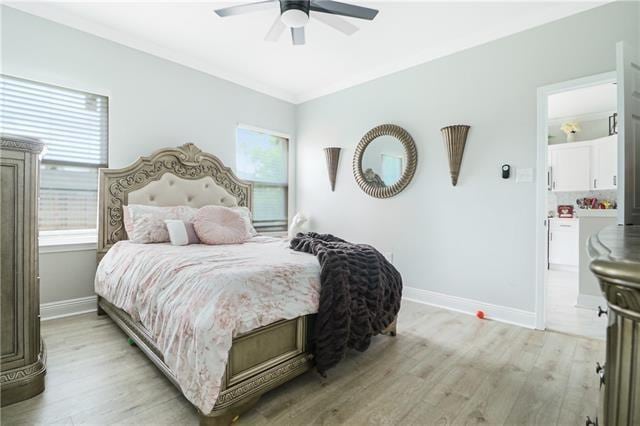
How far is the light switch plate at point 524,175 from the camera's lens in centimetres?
284

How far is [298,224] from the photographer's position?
4.64 m

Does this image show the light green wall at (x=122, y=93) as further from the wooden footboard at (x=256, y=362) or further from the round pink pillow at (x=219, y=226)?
the wooden footboard at (x=256, y=362)

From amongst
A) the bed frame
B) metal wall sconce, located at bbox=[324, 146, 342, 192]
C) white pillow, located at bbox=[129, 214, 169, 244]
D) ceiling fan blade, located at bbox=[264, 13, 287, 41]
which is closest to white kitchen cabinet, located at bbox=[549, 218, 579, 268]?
metal wall sconce, located at bbox=[324, 146, 342, 192]

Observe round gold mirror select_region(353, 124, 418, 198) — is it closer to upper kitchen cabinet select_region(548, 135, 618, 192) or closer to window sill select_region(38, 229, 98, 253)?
window sill select_region(38, 229, 98, 253)

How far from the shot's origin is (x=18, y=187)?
1.65 metres

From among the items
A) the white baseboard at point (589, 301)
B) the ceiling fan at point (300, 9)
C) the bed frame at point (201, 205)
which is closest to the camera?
the bed frame at point (201, 205)

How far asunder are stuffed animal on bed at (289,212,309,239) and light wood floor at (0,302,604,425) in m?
2.41

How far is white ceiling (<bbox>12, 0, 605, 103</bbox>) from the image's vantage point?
2746mm

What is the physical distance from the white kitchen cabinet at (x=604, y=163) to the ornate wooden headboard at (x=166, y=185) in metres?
5.87

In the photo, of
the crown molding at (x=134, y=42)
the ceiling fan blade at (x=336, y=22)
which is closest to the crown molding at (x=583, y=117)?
the crown molding at (x=134, y=42)

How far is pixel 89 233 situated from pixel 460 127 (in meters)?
3.96

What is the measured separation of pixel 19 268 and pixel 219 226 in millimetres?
1493

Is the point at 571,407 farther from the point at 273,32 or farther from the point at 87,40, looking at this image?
the point at 87,40

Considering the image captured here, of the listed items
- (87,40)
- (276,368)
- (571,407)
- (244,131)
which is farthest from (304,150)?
(571,407)
